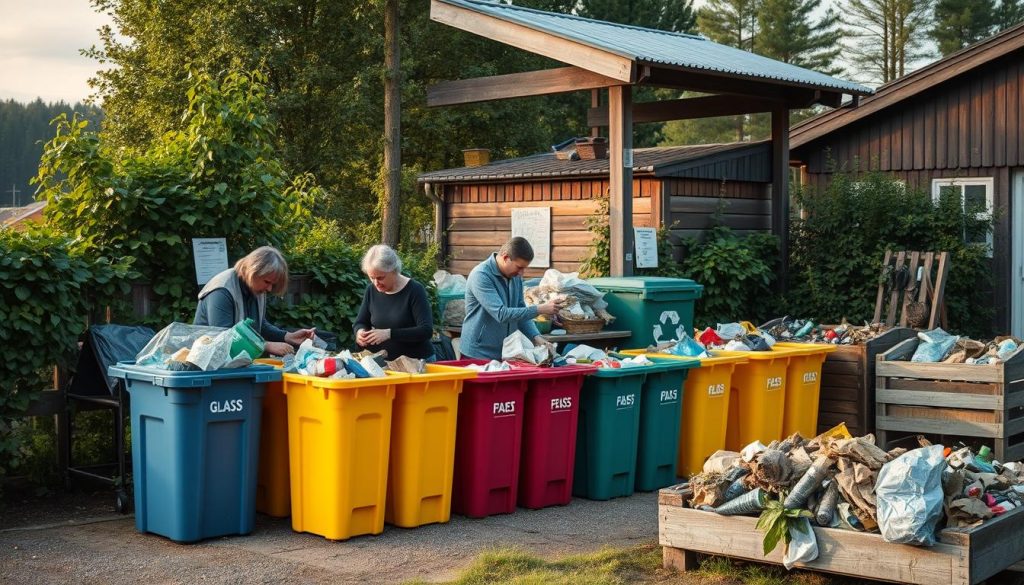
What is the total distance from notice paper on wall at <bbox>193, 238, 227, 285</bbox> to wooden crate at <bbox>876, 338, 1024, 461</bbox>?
210 inches

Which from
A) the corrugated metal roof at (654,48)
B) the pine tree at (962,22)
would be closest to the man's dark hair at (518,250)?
the corrugated metal roof at (654,48)

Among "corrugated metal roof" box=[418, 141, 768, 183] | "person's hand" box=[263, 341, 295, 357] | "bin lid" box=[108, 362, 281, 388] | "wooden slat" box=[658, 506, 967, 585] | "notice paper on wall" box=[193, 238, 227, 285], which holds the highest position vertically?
"corrugated metal roof" box=[418, 141, 768, 183]

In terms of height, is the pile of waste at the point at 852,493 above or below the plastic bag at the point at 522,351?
below

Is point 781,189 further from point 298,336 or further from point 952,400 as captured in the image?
point 298,336

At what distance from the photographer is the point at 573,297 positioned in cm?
1049

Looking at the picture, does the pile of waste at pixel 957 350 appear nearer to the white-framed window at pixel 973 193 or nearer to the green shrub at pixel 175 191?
the white-framed window at pixel 973 193

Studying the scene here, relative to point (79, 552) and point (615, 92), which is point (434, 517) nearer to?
point (79, 552)

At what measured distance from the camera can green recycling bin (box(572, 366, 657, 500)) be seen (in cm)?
824

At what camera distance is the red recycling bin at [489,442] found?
7.60 m

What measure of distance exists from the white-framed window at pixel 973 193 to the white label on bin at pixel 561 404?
8346 millimetres

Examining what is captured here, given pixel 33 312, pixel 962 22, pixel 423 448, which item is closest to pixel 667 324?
pixel 423 448

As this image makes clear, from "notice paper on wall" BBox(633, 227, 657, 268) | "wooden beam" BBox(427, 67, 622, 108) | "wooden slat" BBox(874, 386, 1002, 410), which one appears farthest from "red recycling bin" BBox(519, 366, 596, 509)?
"notice paper on wall" BBox(633, 227, 657, 268)

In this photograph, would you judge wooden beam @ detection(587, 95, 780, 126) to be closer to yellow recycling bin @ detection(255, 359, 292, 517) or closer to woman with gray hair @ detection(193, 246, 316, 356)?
woman with gray hair @ detection(193, 246, 316, 356)

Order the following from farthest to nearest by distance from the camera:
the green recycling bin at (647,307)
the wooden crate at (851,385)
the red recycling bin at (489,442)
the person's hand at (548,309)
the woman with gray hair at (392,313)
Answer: the green recycling bin at (647,307), the wooden crate at (851,385), the person's hand at (548,309), the woman with gray hair at (392,313), the red recycling bin at (489,442)
